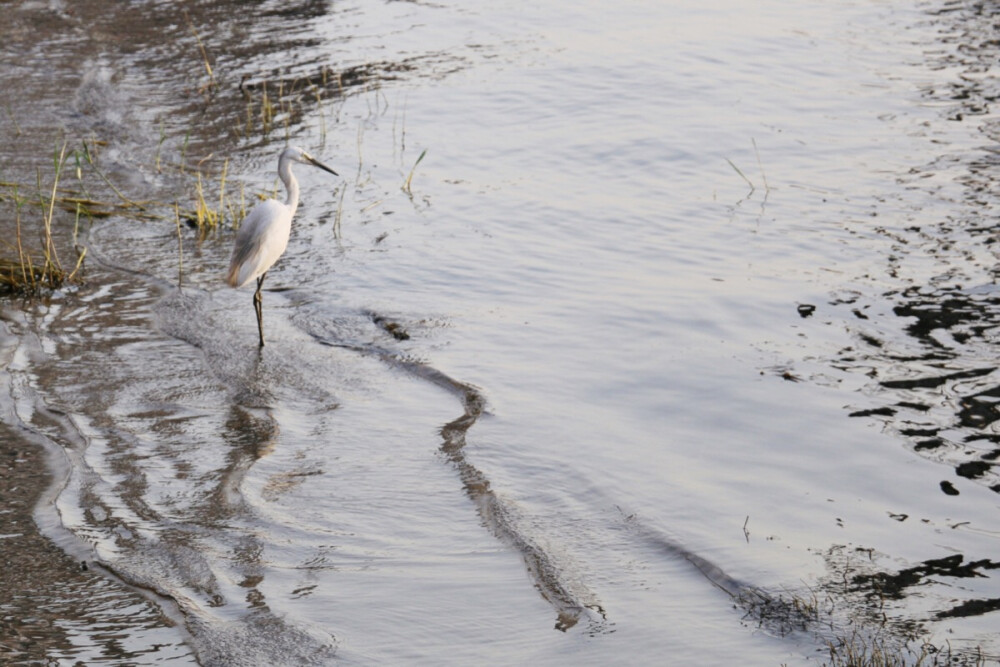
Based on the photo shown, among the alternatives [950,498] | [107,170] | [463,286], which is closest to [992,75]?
[463,286]

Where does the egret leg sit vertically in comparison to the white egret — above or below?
below

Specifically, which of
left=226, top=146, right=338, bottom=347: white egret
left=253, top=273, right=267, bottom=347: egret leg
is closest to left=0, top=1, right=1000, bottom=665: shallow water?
left=253, top=273, right=267, bottom=347: egret leg

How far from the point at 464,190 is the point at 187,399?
452 centimetres

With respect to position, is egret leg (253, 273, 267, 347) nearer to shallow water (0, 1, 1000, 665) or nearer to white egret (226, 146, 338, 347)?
white egret (226, 146, 338, 347)

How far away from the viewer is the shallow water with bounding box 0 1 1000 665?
176 inches

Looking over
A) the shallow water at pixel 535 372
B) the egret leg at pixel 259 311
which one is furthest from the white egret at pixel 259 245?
the shallow water at pixel 535 372

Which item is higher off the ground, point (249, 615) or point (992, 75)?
point (992, 75)

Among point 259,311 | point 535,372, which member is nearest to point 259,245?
point 259,311

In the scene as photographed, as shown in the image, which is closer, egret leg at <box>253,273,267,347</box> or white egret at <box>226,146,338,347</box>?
egret leg at <box>253,273,267,347</box>

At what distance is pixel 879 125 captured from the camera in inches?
448

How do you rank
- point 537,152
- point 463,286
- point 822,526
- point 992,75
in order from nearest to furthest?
point 822,526
point 463,286
point 537,152
point 992,75

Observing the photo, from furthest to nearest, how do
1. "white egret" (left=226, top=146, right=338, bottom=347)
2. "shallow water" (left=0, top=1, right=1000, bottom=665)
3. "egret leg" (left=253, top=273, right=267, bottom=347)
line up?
"white egret" (left=226, top=146, right=338, bottom=347)
"egret leg" (left=253, top=273, right=267, bottom=347)
"shallow water" (left=0, top=1, right=1000, bottom=665)

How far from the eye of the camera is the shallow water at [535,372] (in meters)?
4.48

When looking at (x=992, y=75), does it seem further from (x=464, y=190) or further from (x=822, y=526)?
(x=822, y=526)
